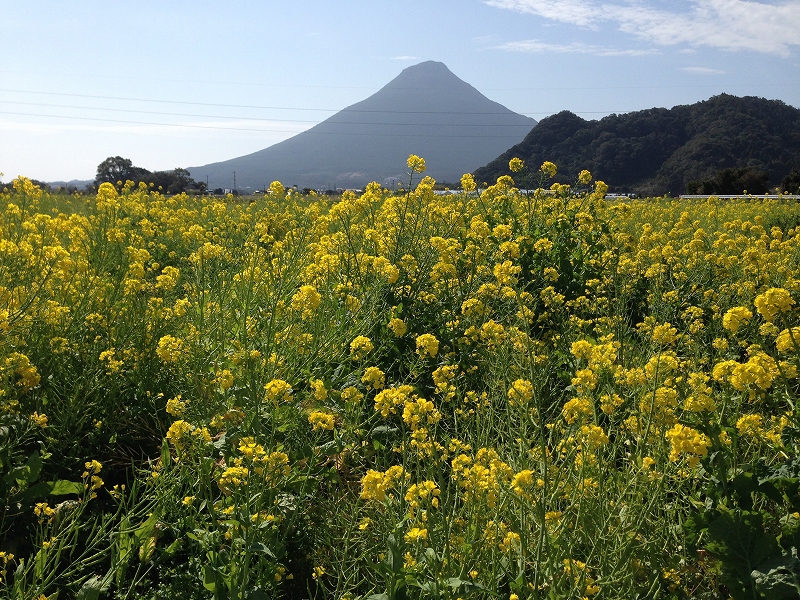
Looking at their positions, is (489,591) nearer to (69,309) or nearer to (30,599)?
(30,599)

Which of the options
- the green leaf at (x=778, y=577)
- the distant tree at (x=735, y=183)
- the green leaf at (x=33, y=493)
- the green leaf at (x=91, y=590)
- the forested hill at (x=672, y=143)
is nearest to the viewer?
the green leaf at (x=778, y=577)

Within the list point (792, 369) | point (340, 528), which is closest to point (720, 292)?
point (792, 369)

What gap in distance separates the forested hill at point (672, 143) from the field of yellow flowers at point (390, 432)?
25908 mm

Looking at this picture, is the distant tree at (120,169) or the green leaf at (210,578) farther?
the distant tree at (120,169)

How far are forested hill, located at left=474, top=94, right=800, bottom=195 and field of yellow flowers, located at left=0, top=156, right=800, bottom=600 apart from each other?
25908mm

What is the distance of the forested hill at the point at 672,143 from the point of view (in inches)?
1246

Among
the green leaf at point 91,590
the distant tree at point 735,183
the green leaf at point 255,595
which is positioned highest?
the distant tree at point 735,183

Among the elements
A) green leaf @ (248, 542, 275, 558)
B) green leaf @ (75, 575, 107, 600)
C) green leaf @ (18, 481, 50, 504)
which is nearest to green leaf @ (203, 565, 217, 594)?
green leaf @ (248, 542, 275, 558)

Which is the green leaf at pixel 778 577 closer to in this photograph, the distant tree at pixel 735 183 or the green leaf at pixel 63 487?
the green leaf at pixel 63 487

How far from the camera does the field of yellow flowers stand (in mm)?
1878

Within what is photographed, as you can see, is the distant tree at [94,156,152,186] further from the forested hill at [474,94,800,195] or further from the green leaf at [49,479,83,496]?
the green leaf at [49,479,83,496]

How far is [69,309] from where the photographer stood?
3.19 m

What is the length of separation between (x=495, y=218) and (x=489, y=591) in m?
4.33

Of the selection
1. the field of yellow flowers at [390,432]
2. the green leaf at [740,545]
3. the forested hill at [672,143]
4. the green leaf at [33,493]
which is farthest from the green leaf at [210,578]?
the forested hill at [672,143]
